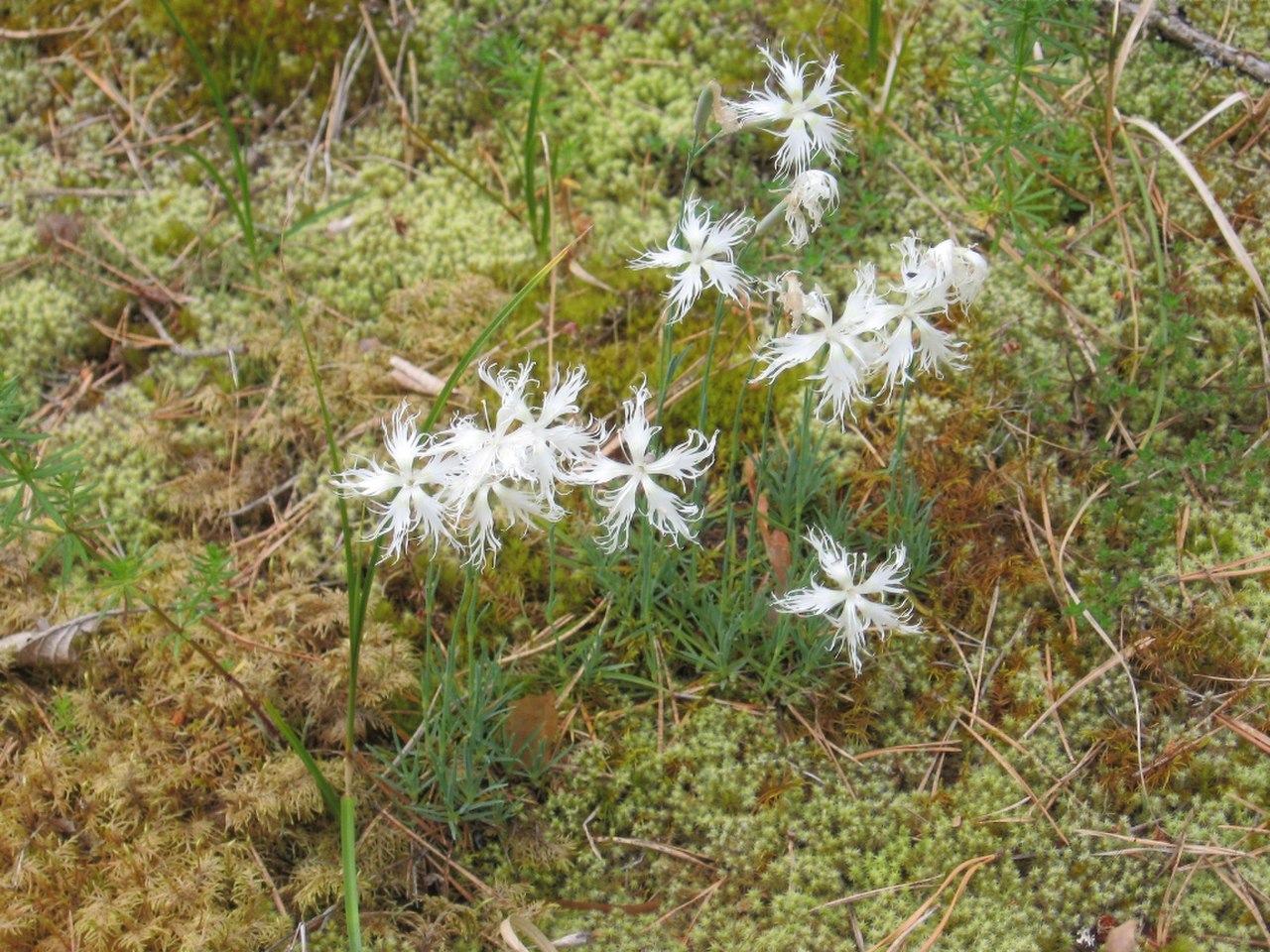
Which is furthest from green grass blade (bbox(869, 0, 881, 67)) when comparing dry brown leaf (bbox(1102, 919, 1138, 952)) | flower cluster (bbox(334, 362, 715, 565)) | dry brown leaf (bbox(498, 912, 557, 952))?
dry brown leaf (bbox(498, 912, 557, 952))

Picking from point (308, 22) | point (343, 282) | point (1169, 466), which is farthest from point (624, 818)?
point (308, 22)

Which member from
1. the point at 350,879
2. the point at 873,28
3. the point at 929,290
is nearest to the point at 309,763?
the point at 350,879

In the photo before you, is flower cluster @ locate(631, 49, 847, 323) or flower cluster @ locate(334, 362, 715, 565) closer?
flower cluster @ locate(334, 362, 715, 565)

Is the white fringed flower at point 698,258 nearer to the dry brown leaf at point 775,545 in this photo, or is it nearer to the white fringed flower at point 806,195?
the white fringed flower at point 806,195

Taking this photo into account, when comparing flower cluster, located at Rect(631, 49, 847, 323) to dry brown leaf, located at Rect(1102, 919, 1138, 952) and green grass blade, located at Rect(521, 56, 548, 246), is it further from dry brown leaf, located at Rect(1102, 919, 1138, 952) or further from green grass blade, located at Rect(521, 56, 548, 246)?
dry brown leaf, located at Rect(1102, 919, 1138, 952)

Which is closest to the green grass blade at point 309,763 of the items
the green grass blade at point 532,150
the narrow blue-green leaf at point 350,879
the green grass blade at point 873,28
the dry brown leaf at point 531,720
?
the narrow blue-green leaf at point 350,879

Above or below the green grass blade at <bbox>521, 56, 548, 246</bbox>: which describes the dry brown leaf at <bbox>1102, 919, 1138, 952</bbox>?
below
